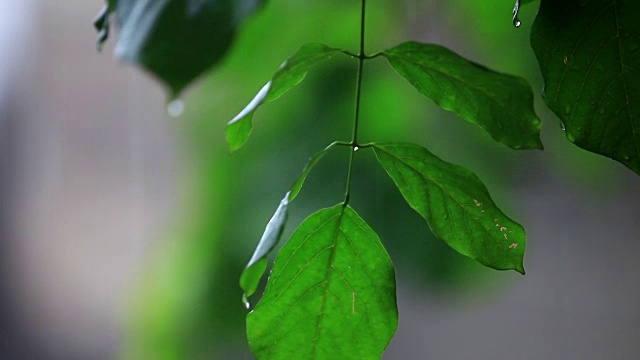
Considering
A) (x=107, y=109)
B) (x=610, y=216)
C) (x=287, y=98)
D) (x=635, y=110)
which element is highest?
(x=635, y=110)

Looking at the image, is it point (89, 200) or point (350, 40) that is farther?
point (89, 200)

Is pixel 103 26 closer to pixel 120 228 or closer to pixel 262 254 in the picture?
pixel 262 254

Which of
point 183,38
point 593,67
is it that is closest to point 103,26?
point 183,38

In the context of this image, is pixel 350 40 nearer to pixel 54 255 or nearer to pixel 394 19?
pixel 394 19

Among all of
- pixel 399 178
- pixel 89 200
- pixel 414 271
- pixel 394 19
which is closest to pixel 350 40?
pixel 394 19

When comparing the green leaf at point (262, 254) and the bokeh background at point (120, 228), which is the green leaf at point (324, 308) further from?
the bokeh background at point (120, 228)

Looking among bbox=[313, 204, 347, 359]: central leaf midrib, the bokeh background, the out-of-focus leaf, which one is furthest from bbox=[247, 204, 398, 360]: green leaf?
the bokeh background
